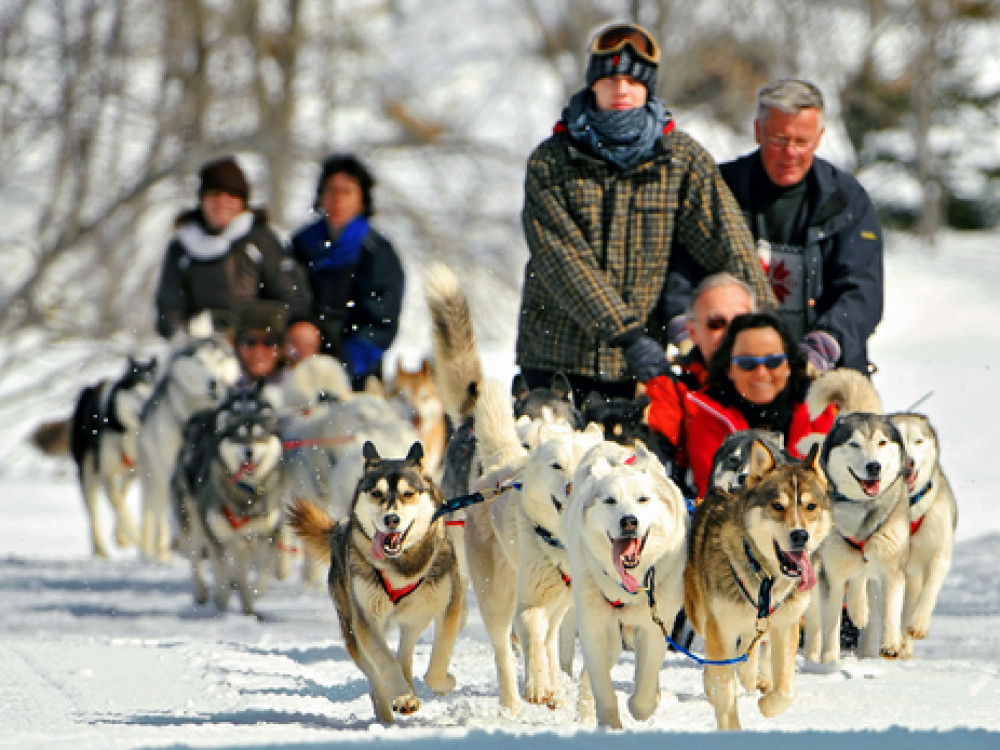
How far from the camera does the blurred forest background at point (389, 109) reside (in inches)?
548

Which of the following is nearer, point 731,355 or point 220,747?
point 220,747

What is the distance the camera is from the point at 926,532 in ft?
18.4

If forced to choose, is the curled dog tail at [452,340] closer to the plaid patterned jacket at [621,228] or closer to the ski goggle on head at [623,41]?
the plaid patterned jacket at [621,228]

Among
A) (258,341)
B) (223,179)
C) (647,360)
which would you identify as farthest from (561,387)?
(223,179)

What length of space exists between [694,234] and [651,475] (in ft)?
5.79

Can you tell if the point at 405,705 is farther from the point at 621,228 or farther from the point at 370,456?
the point at 621,228

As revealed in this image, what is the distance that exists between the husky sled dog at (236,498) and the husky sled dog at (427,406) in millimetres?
1111

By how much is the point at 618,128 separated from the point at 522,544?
5.22 feet

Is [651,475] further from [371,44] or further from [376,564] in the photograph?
[371,44]

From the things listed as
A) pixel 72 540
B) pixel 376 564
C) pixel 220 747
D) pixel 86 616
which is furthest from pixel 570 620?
pixel 72 540

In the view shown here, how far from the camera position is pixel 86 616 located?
21.8ft

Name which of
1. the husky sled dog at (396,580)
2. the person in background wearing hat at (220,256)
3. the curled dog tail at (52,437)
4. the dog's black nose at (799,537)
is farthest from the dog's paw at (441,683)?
the curled dog tail at (52,437)

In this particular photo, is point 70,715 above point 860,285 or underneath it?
underneath

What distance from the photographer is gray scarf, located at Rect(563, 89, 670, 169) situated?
527 cm
